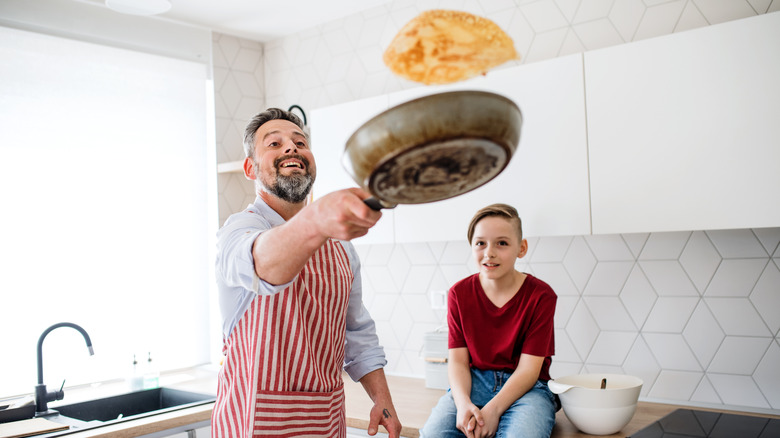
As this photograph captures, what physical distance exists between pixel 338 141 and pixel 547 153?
2.71ft

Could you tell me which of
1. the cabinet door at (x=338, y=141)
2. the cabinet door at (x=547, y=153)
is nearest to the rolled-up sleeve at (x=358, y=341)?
the cabinet door at (x=547, y=153)

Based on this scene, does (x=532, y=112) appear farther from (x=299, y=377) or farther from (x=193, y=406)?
(x=193, y=406)

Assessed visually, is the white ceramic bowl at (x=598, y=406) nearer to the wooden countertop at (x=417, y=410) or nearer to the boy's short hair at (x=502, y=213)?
the wooden countertop at (x=417, y=410)

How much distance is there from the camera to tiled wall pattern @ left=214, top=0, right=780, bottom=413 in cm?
191

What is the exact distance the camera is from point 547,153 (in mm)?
1899

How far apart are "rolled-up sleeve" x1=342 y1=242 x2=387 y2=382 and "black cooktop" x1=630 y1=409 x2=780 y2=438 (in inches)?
27.6

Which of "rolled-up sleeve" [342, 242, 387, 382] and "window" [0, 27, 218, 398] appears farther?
"window" [0, 27, 218, 398]

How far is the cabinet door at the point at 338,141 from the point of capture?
2.30 metres

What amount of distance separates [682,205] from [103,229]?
2.12m

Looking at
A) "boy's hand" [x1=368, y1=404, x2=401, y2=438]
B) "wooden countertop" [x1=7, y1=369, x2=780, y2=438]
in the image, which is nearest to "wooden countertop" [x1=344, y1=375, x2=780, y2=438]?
"wooden countertop" [x1=7, y1=369, x2=780, y2=438]

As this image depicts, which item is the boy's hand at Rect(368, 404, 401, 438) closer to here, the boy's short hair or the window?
the boy's short hair

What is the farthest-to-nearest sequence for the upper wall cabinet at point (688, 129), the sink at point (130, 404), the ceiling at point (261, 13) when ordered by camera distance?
the ceiling at point (261, 13), the sink at point (130, 404), the upper wall cabinet at point (688, 129)

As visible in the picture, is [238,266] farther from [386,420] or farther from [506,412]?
[506,412]

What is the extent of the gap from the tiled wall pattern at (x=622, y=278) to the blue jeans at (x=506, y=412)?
43 centimetres
